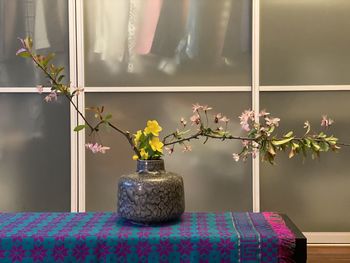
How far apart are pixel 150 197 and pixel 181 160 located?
1.21 meters

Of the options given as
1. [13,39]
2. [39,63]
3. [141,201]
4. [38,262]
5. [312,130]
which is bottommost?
[38,262]

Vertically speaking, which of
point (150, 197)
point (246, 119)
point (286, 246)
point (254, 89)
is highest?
point (254, 89)

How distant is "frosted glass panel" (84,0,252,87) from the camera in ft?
8.29

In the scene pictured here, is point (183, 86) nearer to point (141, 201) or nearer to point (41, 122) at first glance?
point (41, 122)

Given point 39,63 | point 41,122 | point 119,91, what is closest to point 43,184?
point 41,122

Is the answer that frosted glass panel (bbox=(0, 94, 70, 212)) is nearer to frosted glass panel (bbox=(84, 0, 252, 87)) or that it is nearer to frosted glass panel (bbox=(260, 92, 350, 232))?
frosted glass panel (bbox=(84, 0, 252, 87))

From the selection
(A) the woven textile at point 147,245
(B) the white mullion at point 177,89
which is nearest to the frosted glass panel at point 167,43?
(B) the white mullion at point 177,89

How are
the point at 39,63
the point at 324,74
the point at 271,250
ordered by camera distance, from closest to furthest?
the point at 271,250 < the point at 39,63 < the point at 324,74

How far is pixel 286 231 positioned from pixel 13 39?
1.91 metres

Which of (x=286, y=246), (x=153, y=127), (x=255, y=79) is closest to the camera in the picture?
(x=286, y=246)

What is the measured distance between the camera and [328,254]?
7.85 feet

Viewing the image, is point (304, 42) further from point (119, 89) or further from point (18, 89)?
point (18, 89)

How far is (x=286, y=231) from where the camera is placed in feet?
4.45

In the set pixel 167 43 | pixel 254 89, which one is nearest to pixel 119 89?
pixel 167 43
